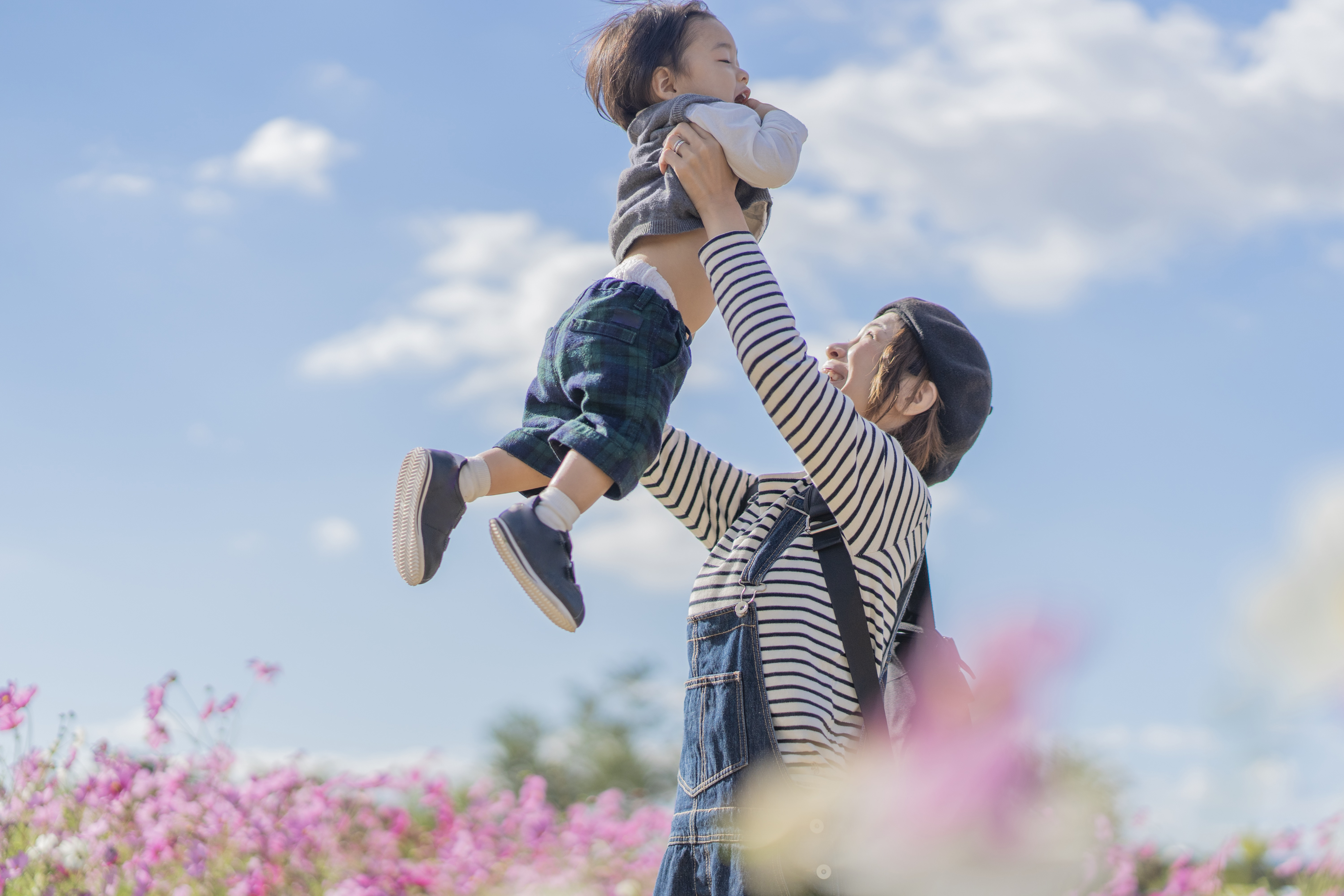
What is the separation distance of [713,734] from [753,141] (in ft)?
3.15

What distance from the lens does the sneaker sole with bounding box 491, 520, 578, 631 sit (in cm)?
162

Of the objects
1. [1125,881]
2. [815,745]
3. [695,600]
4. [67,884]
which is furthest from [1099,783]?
[1125,881]

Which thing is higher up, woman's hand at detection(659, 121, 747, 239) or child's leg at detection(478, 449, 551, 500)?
woman's hand at detection(659, 121, 747, 239)

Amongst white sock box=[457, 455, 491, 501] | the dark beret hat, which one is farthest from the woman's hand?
white sock box=[457, 455, 491, 501]

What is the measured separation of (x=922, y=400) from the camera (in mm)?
2039

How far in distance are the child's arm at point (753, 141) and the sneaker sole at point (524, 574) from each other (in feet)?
2.40

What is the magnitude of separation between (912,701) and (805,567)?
0.84 ft

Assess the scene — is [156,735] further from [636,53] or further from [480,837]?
[636,53]

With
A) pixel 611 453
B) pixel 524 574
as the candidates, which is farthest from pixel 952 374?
pixel 524 574

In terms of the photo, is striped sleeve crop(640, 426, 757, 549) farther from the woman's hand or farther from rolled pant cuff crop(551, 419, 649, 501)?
the woman's hand

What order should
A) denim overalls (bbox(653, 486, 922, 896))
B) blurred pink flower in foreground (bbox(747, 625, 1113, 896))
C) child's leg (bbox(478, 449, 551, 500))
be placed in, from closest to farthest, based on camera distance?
1. blurred pink flower in foreground (bbox(747, 625, 1113, 896))
2. denim overalls (bbox(653, 486, 922, 896))
3. child's leg (bbox(478, 449, 551, 500))

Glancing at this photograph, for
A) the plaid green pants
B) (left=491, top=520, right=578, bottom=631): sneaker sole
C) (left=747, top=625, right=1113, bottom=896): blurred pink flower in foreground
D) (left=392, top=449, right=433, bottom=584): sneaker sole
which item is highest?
the plaid green pants

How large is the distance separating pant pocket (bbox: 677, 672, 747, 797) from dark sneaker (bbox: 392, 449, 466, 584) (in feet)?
1.50

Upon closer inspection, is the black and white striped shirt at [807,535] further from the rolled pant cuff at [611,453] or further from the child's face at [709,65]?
the child's face at [709,65]
